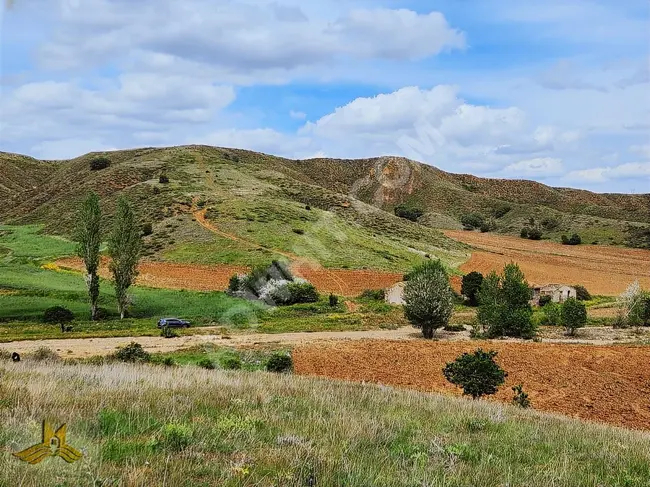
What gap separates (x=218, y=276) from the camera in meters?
64.1

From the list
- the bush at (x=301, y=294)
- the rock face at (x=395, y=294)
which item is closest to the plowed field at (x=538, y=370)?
the bush at (x=301, y=294)

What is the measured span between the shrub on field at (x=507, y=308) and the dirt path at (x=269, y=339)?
6.09 feet

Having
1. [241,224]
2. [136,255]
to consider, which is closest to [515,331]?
[136,255]

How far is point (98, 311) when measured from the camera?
1916 inches

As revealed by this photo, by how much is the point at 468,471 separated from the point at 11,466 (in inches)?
186

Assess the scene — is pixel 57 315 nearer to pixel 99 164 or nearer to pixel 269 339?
pixel 269 339

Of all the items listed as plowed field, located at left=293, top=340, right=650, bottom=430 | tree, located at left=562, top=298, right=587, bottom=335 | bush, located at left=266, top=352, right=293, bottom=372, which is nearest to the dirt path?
tree, located at left=562, top=298, right=587, bottom=335

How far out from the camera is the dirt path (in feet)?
107

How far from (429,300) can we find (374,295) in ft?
60.3

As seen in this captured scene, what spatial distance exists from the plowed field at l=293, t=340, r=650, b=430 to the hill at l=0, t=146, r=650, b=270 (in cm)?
3723

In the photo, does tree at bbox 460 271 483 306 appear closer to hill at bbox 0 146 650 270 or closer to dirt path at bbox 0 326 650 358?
hill at bbox 0 146 650 270

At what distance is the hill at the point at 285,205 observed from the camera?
77625mm

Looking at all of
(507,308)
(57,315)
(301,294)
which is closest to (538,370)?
(507,308)

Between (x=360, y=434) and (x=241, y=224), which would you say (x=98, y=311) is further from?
(x=360, y=434)
